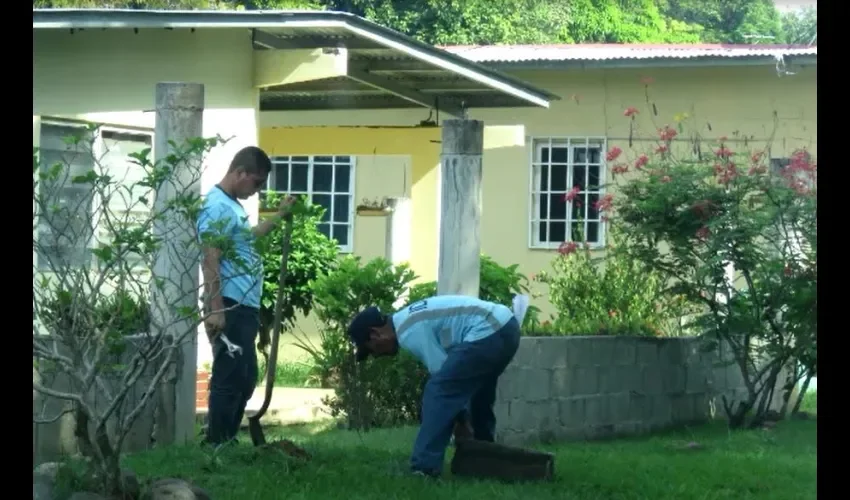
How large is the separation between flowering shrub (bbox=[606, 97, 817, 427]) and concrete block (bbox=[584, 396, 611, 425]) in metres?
1.04

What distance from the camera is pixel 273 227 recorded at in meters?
7.15

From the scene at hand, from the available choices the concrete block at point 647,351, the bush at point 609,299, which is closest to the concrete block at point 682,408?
the concrete block at point 647,351

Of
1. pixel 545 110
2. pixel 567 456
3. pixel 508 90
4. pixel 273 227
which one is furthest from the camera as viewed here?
pixel 545 110

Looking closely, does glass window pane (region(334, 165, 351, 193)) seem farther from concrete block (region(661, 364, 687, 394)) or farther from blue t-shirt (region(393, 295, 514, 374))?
blue t-shirt (region(393, 295, 514, 374))

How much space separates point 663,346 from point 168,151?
4.43 metres

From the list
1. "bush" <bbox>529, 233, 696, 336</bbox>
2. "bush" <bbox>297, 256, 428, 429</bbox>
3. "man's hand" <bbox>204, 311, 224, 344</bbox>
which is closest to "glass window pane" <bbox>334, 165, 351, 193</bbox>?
"bush" <bbox>529, 233, 696, 336</bbox>

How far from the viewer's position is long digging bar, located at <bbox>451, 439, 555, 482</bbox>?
279 inches

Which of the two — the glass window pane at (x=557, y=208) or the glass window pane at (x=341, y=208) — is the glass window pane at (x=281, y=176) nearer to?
the glass window pane at (x=341, y=208)

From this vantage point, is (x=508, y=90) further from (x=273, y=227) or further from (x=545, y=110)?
(x=273, y=227)

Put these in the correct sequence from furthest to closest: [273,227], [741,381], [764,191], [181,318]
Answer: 1. [741,381]
2. [764,191]
3. [273,227]
4. [181,318]

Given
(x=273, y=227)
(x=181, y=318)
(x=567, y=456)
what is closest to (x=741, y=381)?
(x=567, y=456)

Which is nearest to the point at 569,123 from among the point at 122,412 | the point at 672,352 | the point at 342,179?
the point at 342,179

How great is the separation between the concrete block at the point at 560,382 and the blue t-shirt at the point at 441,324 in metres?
2.06

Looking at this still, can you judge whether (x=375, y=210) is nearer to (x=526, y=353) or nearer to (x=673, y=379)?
(x=673, y=379)
